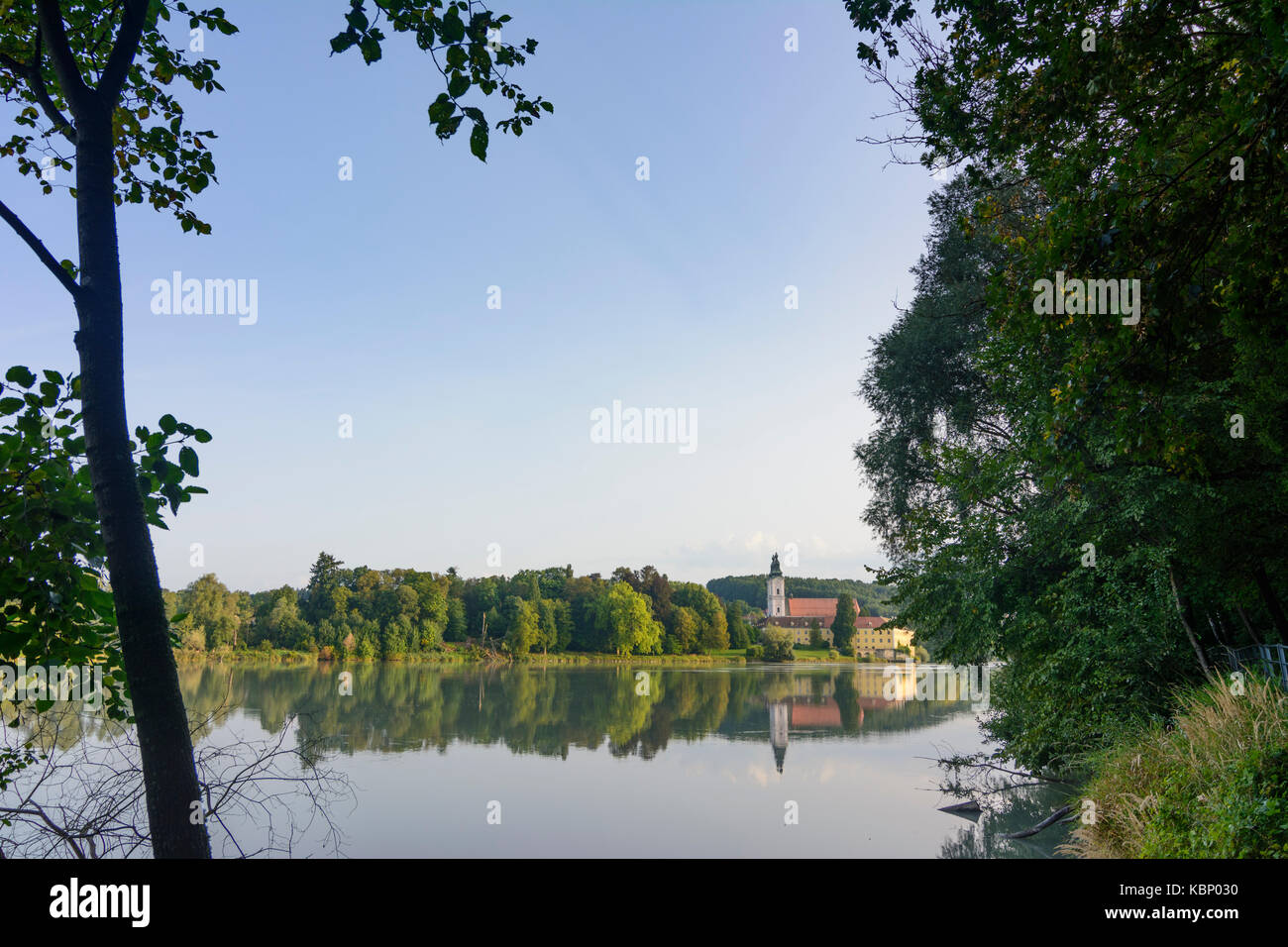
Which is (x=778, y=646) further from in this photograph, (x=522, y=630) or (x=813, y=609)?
(x=813, y=609)

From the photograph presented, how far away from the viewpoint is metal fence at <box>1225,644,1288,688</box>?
26.2 ft

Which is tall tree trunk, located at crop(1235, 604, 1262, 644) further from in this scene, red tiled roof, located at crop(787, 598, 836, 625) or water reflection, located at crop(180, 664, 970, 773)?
red tiled roof, located at crop(787, 598, 836, 625)

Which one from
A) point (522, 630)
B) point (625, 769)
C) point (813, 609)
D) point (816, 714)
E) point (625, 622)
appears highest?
point (625, 769)

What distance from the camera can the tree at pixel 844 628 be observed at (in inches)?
3654

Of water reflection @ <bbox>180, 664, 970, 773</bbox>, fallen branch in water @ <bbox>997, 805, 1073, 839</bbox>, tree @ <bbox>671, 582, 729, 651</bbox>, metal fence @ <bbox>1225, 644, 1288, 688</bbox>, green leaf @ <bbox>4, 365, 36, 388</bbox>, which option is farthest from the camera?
tree @ <bbox>671, 582, 729, 651</bbox>

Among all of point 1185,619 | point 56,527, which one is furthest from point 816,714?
point 56,527

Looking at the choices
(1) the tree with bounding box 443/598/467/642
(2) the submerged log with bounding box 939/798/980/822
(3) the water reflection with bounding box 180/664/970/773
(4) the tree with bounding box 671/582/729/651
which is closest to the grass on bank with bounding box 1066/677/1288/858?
(2) the submerged log with bounding box 939/798/980/822

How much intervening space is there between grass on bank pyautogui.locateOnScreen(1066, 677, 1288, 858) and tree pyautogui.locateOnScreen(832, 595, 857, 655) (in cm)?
8691

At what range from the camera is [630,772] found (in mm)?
18719

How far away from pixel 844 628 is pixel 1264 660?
87535mm

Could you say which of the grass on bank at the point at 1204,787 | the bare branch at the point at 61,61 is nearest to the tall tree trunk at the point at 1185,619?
the grass on bank at the point at 1204,787

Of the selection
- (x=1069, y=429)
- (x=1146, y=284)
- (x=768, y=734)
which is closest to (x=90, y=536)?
(x=1146, y=284)

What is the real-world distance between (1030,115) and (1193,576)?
703 cm
